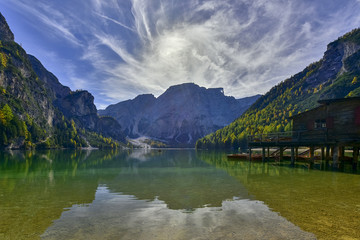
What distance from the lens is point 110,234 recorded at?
8766 mm

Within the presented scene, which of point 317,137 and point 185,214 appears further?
point 317,137

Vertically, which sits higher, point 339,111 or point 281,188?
point 339,111

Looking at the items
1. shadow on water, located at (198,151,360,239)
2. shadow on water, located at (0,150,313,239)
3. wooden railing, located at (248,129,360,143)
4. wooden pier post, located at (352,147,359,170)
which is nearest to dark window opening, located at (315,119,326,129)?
wooden railing, located at (248,129,360,143)

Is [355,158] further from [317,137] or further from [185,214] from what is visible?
[185,214]

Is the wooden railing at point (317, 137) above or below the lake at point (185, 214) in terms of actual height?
above

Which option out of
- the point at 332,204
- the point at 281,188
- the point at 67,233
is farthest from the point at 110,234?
the point at 281,188

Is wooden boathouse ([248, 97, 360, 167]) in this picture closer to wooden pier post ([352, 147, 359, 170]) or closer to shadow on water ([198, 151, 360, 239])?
wooden pier post ([352, 147, 359, 170])

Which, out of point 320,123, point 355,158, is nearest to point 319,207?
point 355,158

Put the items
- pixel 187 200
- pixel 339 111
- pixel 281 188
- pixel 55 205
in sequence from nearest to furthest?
pixel 55 205 → pixel 187 200 → pixel 281 188 → pixel 339 111

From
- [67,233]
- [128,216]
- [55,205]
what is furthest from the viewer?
[55,205]

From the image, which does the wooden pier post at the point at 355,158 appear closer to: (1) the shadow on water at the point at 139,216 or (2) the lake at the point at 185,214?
(2) the lake at the point at 185,214

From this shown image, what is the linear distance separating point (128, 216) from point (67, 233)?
3030 millimetres

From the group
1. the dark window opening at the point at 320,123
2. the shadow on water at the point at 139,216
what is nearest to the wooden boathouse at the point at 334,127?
the dark window opening at the point at 320,123

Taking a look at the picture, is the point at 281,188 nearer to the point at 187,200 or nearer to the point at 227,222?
the point at 187,200
